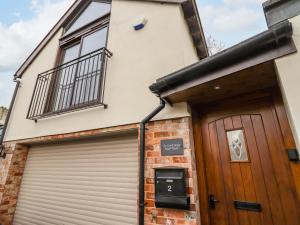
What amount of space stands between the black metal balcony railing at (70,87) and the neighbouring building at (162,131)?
0.12 feet

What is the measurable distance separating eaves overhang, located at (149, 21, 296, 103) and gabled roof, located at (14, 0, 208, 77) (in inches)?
84.6

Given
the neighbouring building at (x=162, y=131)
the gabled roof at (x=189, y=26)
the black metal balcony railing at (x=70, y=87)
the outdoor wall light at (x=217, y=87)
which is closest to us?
the neighbouring building at (x=162, y=131)

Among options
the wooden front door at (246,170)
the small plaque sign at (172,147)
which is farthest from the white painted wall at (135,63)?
the wooden front door at (246,170)

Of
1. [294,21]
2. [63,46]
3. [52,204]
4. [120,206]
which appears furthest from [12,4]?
[294,21]

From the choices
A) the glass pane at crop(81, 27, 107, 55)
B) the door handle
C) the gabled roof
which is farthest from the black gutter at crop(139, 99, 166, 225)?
the glass pane at crop(81, 27, 107, 55)

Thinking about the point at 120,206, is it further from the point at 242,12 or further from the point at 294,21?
the point at 242,12

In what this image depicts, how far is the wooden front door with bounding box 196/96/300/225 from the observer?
6.36 feet

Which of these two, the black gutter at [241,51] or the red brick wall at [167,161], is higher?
the black gutter at [241,51]

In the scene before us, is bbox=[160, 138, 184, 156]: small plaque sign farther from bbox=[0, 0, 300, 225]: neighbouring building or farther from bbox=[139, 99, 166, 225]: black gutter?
bbox=[139, 99, 166, 225]: black gutter

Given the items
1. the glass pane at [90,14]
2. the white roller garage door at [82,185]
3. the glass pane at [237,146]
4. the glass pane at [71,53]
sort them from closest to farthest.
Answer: the glass pane at [237,146]
the white roller garage door at [82,185]
the glass pane at [90,14]
the glass pane at [71,53]

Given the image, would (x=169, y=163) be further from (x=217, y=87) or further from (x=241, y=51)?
(x=241, y=51)

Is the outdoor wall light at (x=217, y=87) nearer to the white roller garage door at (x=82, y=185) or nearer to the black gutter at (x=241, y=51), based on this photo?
the black gutter at (x=241, y=51)

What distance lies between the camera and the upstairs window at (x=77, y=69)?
13.5ft

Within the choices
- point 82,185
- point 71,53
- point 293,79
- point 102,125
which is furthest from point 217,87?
point 71,53
